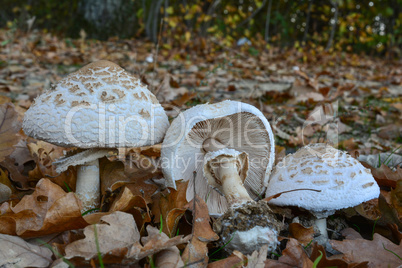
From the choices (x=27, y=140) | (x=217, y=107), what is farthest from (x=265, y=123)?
(x=27, y=140)

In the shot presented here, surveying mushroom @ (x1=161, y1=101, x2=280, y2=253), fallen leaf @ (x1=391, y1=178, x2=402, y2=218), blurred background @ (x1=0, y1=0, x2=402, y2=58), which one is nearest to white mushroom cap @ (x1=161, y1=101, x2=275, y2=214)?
mushroom @ (x1=161, y1=101, x2=280, y2=253)

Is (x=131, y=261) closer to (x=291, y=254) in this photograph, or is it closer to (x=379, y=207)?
(x=291, y=254)

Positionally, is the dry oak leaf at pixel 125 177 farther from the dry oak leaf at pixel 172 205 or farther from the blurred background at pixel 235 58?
the blurred background at pixel 235 58

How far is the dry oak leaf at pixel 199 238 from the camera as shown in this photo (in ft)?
5.55

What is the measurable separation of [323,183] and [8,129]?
85.4 inches

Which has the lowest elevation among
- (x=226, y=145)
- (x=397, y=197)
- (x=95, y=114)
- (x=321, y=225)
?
(x=321, y=225)

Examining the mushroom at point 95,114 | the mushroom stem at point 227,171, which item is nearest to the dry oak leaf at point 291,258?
the mushroom stem at point 227,171

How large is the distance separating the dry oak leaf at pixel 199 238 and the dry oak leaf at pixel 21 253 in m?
0.69

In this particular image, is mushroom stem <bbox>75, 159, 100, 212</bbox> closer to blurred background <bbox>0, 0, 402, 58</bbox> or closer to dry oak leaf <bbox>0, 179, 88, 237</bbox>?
dry oak leaf <bbox>0, 179, 88, 237</bbox>

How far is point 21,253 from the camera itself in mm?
1625

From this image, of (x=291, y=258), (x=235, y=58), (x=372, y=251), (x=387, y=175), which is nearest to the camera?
(x=291, y=258)

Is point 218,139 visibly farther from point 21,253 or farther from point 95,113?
point 21,253

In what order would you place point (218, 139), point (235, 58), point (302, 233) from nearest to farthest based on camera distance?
point (302, 233), point (218, 139), point (235, 58)

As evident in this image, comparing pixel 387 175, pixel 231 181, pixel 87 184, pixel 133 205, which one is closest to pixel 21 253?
pixel 133 205
